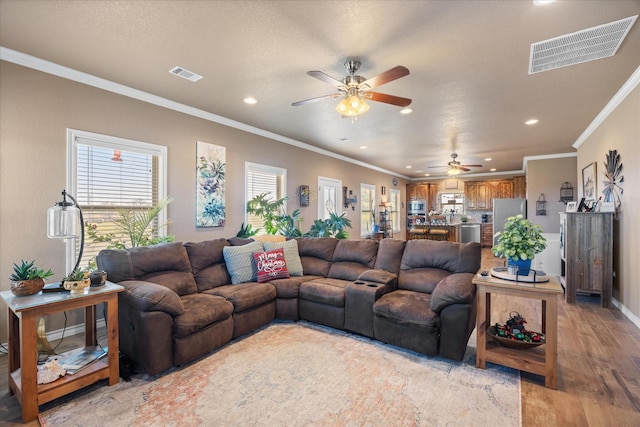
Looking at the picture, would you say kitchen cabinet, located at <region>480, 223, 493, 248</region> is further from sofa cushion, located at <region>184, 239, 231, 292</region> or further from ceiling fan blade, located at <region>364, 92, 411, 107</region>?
sofa cushion, located at <region>184, 239, 231, 292</region>

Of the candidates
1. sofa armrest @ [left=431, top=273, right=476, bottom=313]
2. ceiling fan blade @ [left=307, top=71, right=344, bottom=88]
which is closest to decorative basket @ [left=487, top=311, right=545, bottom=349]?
sofa armrest @ [left=431, top=273, right=476, bottom=313]

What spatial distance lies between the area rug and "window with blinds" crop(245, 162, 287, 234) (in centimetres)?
271

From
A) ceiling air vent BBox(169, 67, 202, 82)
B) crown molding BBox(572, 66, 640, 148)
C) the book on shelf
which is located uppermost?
ceiling air vent BBox(169, 67, 202, 82)

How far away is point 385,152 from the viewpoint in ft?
23.4

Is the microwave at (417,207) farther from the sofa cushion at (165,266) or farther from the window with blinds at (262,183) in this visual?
the sofa cushion at (165,266)

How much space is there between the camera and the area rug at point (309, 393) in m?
1.87

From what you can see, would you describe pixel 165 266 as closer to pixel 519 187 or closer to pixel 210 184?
pixel 210 184

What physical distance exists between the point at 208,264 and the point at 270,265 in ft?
2.34

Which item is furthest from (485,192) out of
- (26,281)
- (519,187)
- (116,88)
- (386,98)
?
(26,281)

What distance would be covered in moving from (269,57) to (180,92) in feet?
4.77

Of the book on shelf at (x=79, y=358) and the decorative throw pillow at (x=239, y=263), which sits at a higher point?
the decorative throw pillow at (x=239, y=263)

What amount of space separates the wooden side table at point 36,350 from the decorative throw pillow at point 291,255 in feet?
6.14

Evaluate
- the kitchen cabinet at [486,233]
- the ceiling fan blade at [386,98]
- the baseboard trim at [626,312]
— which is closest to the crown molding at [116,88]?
the ceiling fan blade at [386,98]

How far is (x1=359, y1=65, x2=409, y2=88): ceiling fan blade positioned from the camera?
2279 mm
